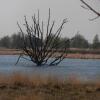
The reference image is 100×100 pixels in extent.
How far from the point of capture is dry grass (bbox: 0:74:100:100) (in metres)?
8.64

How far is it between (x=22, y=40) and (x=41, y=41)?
1.83m

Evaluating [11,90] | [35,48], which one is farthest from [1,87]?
[35,48]

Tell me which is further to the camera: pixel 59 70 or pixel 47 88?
pixel 59 70

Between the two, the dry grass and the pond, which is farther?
the pond

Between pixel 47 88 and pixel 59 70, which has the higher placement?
pixel 47 88

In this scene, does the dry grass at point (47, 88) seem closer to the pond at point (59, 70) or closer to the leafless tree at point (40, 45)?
the pond at point (59, 70)

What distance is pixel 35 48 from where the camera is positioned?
95.8 feet

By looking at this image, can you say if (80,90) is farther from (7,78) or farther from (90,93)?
(7,78)

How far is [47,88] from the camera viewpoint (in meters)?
10.2

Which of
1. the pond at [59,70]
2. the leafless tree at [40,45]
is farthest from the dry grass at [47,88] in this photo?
the leafless tree at [40,45]

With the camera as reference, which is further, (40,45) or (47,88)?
(40,45)

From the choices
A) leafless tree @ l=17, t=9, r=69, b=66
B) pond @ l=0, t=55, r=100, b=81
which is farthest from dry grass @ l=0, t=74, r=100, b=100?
leafless tree @ l=17, t=9, r=69, b=66

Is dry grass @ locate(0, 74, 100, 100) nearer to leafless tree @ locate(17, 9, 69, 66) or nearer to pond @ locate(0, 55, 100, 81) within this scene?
pond @ locate(0, 55, 100, 81)

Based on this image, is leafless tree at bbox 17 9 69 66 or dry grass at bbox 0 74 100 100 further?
leafless tree at bbox 17 9 69 66
